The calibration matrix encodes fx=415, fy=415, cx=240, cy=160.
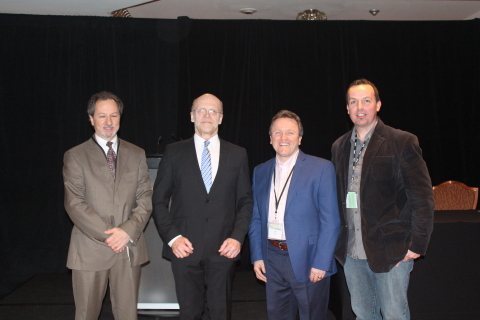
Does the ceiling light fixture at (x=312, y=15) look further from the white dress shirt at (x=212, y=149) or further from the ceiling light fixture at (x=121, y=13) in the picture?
the white dress shirt at (x=212, y=149)

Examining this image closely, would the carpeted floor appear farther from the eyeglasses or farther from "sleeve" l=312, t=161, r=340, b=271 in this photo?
the eyeglasses

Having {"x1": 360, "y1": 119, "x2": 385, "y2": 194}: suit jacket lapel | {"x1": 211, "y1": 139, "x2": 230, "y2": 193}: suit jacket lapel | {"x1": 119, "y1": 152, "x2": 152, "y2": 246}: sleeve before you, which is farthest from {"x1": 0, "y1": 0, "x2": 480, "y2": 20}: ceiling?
{"x1": 360, "y1": 119, "x2": 385, "y2": 194}: suit jacket lapel

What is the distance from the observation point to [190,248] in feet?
7.95

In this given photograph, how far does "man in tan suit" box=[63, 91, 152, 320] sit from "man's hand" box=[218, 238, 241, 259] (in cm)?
55

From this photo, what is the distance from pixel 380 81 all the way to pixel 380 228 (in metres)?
3.72

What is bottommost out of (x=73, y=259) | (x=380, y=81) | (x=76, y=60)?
(x=73, y=259)

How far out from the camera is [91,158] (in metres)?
2.57

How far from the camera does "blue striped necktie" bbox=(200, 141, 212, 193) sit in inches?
99.4

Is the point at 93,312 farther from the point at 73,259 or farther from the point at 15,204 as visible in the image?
the point at 15,204

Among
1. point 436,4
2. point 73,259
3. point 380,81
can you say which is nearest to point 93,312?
point 73,259

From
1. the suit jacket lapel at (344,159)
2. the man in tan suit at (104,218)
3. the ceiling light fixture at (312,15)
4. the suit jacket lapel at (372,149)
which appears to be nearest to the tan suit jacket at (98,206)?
the man in tan suit at (104,218)

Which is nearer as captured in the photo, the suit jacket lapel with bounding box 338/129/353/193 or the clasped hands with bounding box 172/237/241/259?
the clasped hands with bounding box 172/237/241/259

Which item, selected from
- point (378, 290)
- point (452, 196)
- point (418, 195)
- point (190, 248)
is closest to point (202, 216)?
point (190, 248)

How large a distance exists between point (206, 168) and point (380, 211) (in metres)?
1.05
